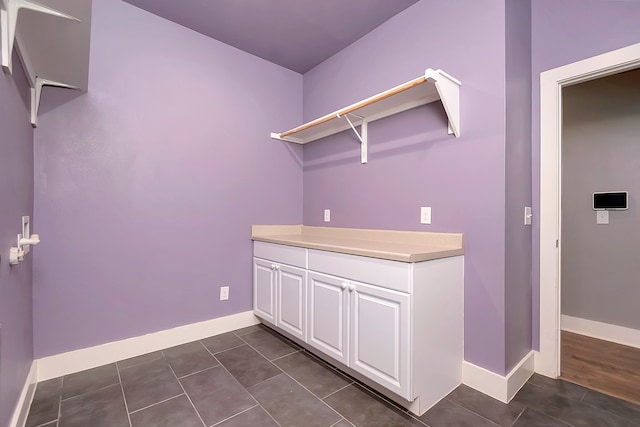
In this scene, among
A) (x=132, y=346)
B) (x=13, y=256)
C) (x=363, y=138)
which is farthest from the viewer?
(x=363, y=138)

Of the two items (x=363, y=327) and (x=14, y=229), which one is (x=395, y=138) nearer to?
(x=363, y=327)

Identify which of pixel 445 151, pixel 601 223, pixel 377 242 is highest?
pixel 445 151

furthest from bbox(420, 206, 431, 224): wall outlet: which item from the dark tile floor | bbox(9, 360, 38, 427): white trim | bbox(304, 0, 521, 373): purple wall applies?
bbox(9, 360, 38, 427): white trim

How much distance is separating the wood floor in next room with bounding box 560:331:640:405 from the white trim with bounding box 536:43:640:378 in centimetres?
18

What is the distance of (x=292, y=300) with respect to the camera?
85.6 inches

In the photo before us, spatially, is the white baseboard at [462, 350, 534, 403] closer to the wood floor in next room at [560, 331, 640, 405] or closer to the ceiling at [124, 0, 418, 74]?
the wood floor in next room at [560, 331, 640, 405]

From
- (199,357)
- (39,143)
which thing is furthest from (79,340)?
(39,143)

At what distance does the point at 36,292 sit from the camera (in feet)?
5.82

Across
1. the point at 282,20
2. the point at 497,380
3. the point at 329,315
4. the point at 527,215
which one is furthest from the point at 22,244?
the point at 527,215

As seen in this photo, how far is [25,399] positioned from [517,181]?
299cm

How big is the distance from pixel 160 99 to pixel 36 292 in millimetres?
1538

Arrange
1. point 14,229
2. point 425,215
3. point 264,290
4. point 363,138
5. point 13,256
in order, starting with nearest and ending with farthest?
point 13,256, point 14,229, point 425,215, point 363,138, point 264,290

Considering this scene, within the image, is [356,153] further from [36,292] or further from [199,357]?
[36,292]

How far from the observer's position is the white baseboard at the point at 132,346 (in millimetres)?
1822
